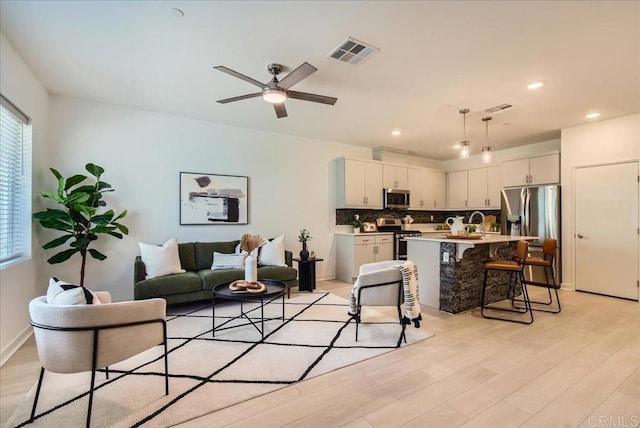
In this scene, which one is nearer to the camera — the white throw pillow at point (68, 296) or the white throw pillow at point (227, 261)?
the white throw pillow at point (68, 296)

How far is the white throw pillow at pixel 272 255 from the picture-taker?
4.64 metres

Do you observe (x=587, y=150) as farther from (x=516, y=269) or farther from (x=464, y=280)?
(x=464, y=280)

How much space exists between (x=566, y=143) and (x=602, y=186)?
876 mm

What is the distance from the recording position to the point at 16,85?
2.84 metres

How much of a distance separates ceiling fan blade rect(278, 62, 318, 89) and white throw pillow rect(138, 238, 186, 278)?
2.64m

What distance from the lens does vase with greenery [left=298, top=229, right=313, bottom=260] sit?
506 cm

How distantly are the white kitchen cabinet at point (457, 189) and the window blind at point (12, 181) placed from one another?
24.5 ft

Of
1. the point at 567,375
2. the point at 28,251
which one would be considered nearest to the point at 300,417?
the point at 567,375

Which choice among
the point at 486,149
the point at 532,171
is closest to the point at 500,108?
the point at 486,149

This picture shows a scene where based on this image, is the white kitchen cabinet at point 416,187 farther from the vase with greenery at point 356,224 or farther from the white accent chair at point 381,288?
the white accent chair at point 381,288

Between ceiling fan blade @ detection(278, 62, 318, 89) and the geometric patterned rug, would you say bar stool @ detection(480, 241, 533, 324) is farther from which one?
ceiling fan blade @ detection(278, 62, 318, 89)

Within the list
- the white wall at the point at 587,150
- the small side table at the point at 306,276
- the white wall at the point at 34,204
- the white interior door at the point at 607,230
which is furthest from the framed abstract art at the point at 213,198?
the white interior door at the point at 607,230

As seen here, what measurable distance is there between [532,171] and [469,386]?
478 cm

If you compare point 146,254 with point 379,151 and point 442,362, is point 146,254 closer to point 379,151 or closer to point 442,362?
point 442,362
